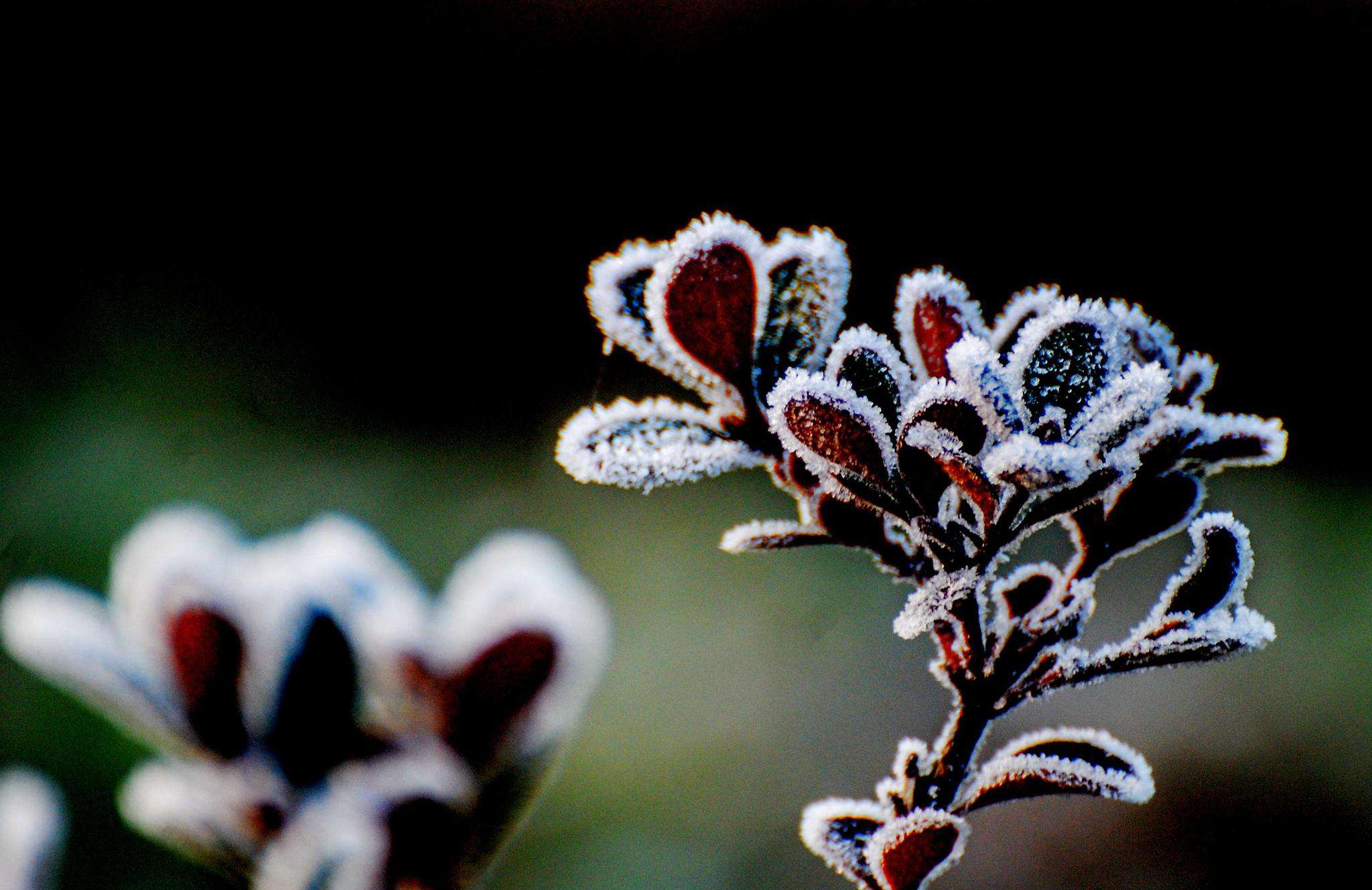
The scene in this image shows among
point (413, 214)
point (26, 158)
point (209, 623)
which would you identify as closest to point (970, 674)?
point (209, 623)

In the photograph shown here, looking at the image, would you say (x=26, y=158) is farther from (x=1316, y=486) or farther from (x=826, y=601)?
(x=1316, y=486)

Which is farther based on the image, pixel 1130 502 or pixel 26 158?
pixel 26 158

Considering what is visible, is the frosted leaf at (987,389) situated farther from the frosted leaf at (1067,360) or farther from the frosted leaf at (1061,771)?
the frosted leaf at (1061,771)

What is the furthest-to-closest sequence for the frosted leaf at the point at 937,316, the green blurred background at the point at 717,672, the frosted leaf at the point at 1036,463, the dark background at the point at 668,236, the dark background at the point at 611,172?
the dark background at the point at 611,172 < the dark background at the point at 668,236 < the green blurred background at the point at 717,672 < the frosted leaf at the point at 937,316 < the frosted leaf at the point at 1036,463

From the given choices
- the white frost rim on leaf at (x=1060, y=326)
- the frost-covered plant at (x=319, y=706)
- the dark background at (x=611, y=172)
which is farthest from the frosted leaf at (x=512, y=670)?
the dark background at (x=611, y=172)

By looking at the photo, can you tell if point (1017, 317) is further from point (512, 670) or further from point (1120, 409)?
point (512, 670)

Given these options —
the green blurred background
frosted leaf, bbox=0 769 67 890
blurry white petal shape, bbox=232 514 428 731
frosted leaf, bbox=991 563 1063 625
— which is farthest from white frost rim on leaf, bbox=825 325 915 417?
the green blurred background

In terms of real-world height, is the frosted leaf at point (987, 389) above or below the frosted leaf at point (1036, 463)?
above
